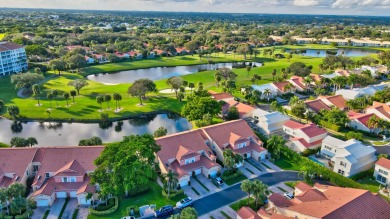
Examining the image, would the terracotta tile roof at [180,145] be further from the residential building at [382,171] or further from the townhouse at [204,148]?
the residential building at [382,171]

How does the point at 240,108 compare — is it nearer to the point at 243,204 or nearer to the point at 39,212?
the point at 243,204

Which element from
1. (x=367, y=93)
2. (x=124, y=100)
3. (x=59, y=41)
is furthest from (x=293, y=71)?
(x=59, y=41)

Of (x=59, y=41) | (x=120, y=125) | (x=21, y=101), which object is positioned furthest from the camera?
(x=59, y=41)

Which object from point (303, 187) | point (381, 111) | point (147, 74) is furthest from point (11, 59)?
point (381, 111)

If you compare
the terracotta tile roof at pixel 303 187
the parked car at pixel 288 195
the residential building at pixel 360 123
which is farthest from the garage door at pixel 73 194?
the residential building at pixel 360 123

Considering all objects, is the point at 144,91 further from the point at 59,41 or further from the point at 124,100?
the point at 59,41

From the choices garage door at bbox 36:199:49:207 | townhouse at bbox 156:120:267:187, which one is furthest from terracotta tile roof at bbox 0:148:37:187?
townhouse at bbox 156:120:267:187
